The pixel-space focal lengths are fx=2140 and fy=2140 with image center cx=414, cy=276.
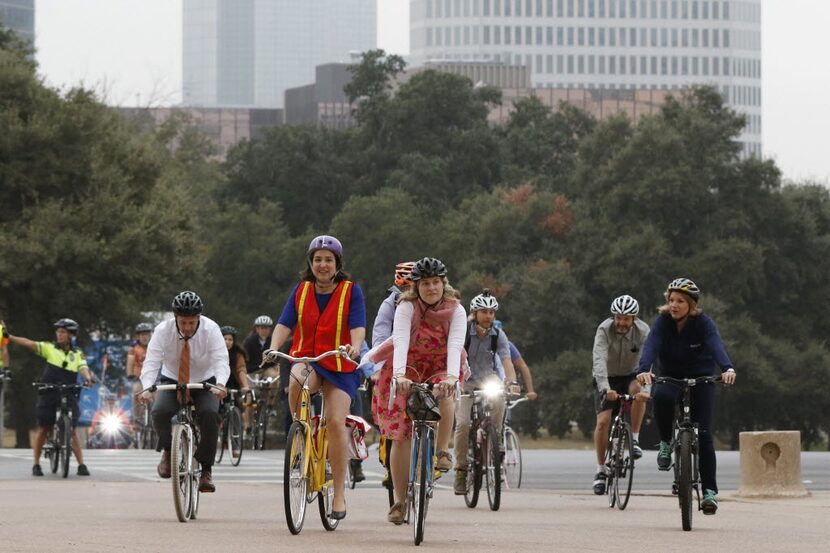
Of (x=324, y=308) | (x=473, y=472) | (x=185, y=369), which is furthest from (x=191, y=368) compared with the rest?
(x=473, y=472)

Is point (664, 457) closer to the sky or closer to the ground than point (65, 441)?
closer to the sky

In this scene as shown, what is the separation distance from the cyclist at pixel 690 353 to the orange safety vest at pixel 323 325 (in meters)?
2.39

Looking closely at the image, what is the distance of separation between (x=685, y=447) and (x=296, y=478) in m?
2.99

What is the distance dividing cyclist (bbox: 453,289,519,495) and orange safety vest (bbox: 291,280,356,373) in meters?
4.23

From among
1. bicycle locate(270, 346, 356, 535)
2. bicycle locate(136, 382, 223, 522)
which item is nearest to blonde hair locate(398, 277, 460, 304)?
bicycle locate(270, 346, 356, 535)

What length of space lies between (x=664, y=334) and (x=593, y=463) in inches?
519

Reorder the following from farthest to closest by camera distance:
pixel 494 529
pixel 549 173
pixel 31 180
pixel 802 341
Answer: pixel 549 173, pixel 802 341, pixel 31 180, pixel 494 529

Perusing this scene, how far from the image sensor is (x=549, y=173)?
93.4 m

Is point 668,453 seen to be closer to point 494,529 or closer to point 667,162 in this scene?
point 494,529

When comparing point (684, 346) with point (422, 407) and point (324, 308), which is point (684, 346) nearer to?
point (422, 407)

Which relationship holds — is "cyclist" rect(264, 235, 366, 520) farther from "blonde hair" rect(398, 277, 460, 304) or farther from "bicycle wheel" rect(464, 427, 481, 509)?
"bicycle wheel" rect(464, 427, 481, 509)

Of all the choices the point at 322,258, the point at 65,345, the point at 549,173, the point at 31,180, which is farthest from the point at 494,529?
the point at 549,173

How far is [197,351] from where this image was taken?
15398 mm

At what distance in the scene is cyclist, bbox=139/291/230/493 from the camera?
601 inches
